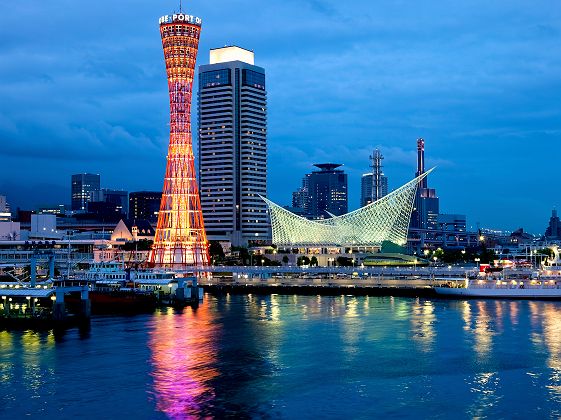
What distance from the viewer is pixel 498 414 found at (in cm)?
2194

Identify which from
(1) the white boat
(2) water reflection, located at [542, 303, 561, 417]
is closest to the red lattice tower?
(1) the white boat

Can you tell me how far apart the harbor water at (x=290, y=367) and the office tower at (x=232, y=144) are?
2892 inches

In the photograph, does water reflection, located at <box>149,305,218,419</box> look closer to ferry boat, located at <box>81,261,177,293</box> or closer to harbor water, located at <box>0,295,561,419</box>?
harbor water, located at <box>0,295,561,419</box>

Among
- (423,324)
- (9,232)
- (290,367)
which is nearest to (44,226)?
(9,232)

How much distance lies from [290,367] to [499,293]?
31672 mm

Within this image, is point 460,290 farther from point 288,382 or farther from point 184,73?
point 288,382

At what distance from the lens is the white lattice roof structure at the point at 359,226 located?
8450cm

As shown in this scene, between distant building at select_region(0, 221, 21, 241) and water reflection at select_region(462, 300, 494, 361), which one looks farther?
distant building at select_region(0, 221, 21, 241)

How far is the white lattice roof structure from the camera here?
277 ft

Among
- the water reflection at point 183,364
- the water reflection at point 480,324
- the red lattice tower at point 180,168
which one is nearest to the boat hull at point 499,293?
the water reflection at point 480,324

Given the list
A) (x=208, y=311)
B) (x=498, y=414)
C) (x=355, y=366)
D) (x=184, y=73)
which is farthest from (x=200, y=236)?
(x=498, y=414)

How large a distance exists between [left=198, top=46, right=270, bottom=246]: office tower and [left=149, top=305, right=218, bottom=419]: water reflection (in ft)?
242

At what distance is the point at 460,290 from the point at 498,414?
115ft

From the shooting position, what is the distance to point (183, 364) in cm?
2867
